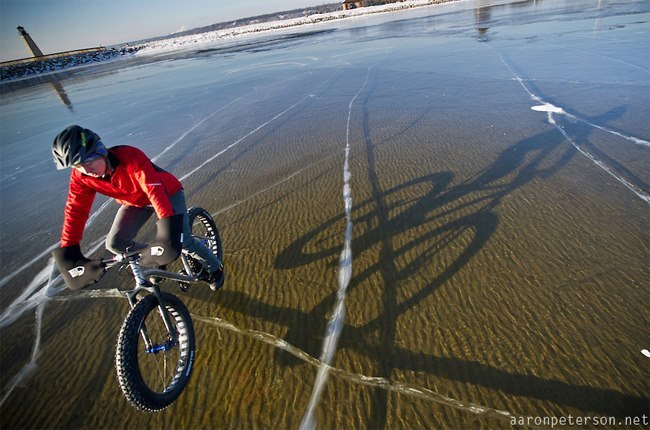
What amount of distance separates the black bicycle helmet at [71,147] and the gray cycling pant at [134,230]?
1.02 meters

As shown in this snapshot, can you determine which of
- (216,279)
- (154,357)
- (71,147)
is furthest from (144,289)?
(71,147)

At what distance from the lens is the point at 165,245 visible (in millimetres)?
2906

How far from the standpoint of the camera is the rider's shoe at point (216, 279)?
4.13m

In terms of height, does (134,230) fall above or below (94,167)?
below

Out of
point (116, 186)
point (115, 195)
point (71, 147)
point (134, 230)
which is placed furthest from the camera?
point (134, 230)

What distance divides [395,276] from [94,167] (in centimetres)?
352

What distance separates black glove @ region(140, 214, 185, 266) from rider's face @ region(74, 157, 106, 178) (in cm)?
76

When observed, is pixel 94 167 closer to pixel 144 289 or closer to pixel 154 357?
pixel 144 289

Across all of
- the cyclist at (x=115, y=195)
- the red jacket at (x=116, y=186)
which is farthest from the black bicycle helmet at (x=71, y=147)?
the red jacket at (x=116, y=186)

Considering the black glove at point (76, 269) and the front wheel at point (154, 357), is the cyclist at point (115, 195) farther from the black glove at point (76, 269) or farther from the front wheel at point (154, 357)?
the front wheel at point (154, 357)

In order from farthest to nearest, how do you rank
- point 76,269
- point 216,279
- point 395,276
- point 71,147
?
1. point 216,279
2. point 395,276
3. point 76,269
4. point 71,147

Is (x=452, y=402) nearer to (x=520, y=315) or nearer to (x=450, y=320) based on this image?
(x=450, y=320)

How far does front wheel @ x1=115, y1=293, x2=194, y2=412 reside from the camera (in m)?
2.59

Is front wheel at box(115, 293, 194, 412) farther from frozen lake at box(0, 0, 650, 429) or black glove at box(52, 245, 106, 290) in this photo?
black glove at box(52, 245, 106, 290)
